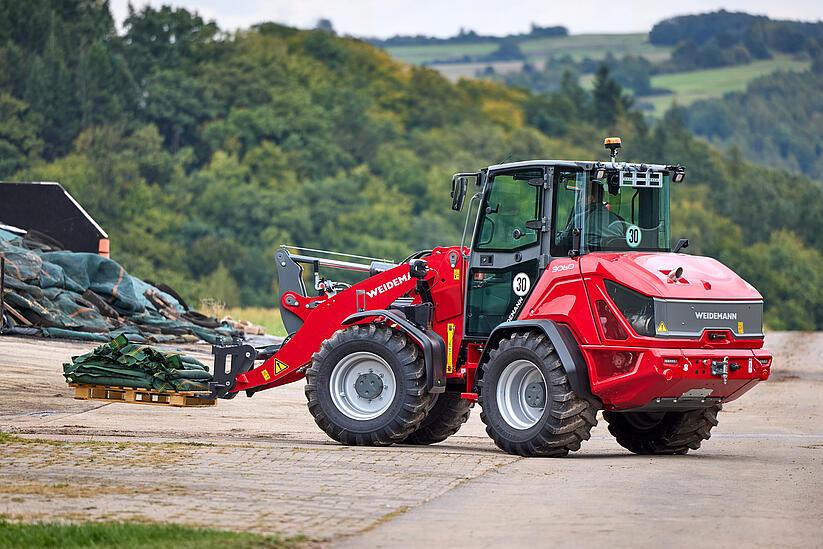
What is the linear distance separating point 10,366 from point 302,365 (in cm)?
783

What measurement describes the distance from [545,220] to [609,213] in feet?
2.61

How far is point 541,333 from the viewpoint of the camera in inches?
678

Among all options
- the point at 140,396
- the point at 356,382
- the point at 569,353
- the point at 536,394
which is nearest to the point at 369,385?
the point at 356,382

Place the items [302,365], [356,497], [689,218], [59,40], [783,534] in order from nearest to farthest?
[783,534], [356,497], [302,365], [59,40], [689,218]

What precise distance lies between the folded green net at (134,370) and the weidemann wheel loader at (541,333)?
44 cm

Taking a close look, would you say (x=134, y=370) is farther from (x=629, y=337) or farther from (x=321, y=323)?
(x=629, y=337)

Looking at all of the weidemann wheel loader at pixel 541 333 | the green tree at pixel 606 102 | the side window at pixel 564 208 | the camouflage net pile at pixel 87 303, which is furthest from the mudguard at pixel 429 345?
the green tree at pixel 606 102

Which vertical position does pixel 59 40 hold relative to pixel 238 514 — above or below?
above

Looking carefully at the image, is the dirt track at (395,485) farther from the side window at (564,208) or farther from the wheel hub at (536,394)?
the side window at (564,208)

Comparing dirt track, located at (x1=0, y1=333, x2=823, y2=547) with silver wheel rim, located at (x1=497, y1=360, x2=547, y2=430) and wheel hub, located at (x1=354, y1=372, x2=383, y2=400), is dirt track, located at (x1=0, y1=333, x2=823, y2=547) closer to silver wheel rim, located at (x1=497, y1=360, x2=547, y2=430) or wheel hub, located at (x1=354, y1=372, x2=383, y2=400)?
silver wheel rim, located at (x1=497, y1=360, x2=547, y2=430)

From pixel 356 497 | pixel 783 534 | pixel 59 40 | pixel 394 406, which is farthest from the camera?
pixel 59 40

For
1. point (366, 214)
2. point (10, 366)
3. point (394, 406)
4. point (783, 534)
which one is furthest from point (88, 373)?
point (366, 214)

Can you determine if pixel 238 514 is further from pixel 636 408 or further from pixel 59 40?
pixel 59 40

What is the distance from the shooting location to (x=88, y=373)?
19.4m
